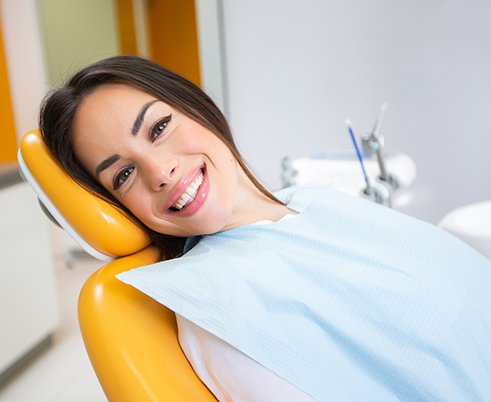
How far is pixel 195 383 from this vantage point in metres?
0.70

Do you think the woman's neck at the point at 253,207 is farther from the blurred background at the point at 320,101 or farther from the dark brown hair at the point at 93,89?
the blurred background at the point at 320,101

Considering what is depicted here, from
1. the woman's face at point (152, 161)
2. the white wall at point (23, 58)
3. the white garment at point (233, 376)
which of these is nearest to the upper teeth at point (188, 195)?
the woman's face at point (152, 161)

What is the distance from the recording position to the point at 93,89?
2.82 ft

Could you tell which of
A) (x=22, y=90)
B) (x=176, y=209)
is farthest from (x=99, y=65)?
(x=22, y=90)

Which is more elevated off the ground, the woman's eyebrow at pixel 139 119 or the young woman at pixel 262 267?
the woman's eyebrow at pixel 139 119

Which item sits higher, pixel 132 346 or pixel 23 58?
pixel 23 58

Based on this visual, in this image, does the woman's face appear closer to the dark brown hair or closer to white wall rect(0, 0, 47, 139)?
the dark brown hair

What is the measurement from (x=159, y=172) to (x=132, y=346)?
275 millimetres

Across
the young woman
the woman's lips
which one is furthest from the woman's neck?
the woman's lips

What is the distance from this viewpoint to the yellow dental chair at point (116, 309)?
2.17ft

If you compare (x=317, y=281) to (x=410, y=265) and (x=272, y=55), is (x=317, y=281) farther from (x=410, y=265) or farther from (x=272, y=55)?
(x=272, y=55)

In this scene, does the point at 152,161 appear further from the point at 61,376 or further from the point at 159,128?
the point at 61,376

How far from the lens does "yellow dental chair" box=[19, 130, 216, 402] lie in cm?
66

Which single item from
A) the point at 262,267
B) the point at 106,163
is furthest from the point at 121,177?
the point at 262,267
